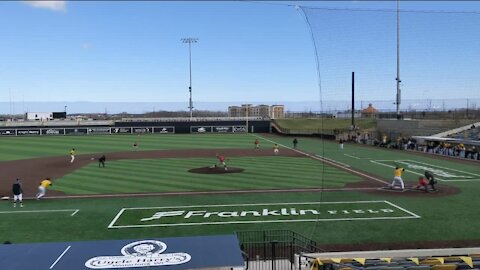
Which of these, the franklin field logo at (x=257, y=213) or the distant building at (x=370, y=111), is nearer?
the franklin field logo at (x=257, y=213)

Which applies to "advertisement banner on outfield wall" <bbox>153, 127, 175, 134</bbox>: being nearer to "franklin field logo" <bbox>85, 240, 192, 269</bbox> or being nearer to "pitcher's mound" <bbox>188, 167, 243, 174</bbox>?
"pitcher's mound" <bbox>188, 167, 243, 174</bbox>

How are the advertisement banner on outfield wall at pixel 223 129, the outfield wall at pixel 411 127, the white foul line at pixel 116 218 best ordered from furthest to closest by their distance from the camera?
the advertisement banner on outfield wall at pixel 223 129 < the outfield wall at pixel 411 127 < the white foul line at pixel 116 218

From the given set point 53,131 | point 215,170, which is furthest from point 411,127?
point 53,131

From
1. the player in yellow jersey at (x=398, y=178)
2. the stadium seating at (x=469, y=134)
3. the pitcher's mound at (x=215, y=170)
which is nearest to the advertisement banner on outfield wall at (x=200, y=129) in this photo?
the stadium seating at (x=469, y=134)

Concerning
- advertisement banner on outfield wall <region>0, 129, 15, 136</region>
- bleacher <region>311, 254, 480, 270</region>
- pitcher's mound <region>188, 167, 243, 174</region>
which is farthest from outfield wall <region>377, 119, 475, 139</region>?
advertisement banner on outfield wall <region>0, 129, 15, 136</region>

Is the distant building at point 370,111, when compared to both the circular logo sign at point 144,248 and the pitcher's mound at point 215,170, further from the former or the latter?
the circular logo sign at point 144,248

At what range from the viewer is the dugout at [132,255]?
9430mm

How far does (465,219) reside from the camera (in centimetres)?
1728

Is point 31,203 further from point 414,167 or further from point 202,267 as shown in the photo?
point 414,167

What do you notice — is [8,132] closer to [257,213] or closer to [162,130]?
[162,130]

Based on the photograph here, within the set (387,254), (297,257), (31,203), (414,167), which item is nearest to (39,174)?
(31,203)

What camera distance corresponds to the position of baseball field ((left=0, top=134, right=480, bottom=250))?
51.4ft

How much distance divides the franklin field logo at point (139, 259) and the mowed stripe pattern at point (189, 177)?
11.5 m

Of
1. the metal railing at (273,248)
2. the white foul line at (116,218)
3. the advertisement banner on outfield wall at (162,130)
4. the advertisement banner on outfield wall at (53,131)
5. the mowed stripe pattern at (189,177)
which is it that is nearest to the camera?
the metal railing at (273,248)
